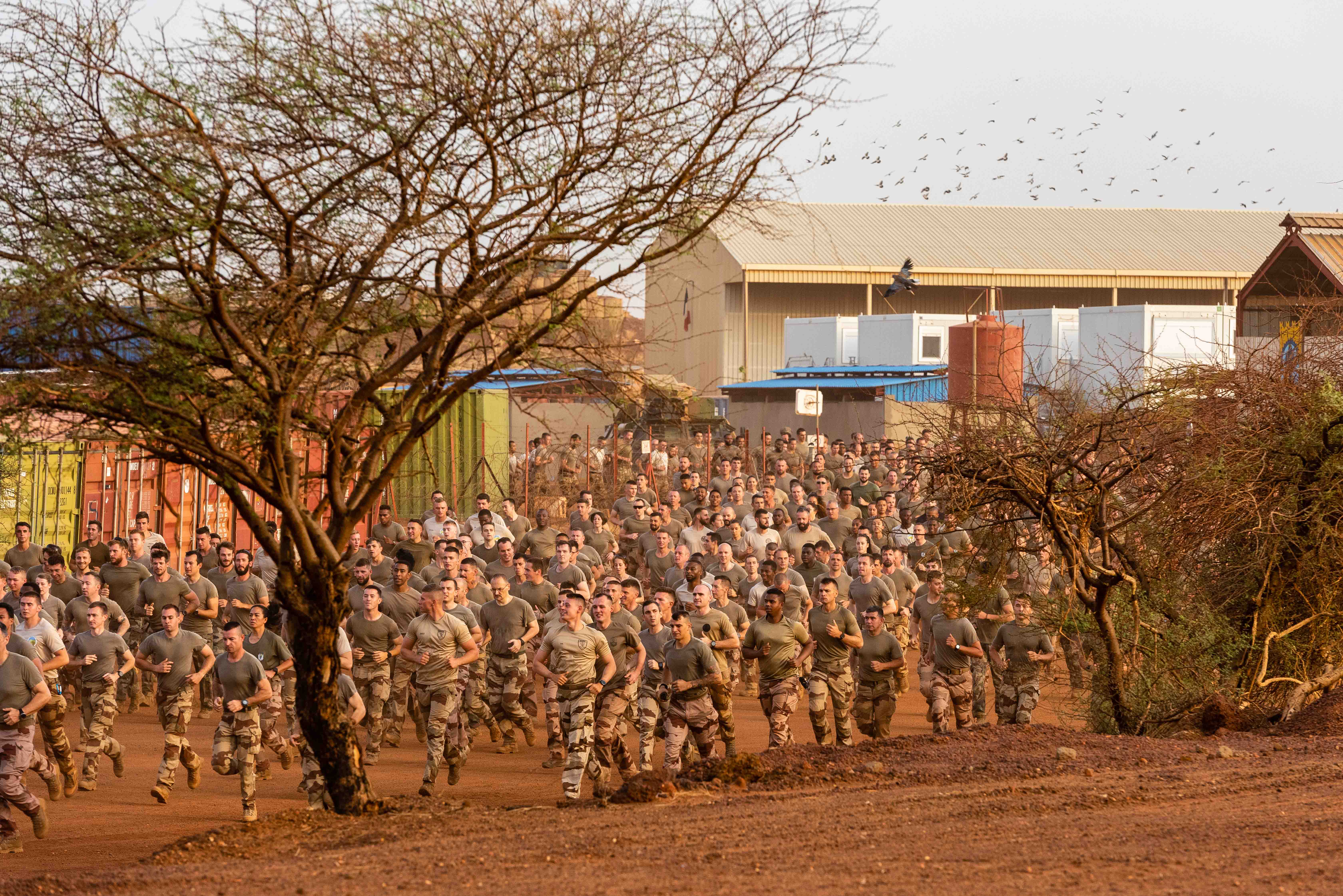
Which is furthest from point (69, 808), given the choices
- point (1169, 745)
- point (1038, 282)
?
point (1038, 282)

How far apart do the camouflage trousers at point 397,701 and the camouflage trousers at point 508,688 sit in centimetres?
86

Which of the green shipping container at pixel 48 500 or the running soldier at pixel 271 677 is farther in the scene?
the green shipping container at pixel 48 500

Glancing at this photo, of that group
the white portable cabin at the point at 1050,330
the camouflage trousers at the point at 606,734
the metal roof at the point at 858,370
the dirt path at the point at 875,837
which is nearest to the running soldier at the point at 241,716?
the dirt path at the point at 875,837

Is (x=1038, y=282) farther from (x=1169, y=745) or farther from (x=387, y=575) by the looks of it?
(x=1169, y=745)

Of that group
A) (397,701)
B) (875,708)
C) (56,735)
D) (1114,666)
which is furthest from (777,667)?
(56,735)

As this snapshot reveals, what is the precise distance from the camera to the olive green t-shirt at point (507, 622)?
1608cm

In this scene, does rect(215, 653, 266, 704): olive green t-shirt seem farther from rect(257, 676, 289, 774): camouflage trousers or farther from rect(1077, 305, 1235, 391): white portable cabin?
rect(1077, 305, 1235, 391): white portable cabin

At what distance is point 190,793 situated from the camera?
1418 centimetres

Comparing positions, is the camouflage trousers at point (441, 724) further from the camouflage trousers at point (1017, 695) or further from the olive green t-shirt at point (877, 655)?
the camouflage trousers at point (1017, 695)

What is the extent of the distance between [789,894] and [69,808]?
26.5 feet

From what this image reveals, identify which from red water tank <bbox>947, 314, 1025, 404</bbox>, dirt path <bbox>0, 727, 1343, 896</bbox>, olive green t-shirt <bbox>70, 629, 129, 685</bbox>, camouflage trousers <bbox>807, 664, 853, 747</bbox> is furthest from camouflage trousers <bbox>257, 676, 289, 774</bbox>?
red water tank <bbox>947, 314, 1025, 404</bbox>

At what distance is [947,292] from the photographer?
53625 mm

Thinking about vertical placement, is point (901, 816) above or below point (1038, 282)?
below

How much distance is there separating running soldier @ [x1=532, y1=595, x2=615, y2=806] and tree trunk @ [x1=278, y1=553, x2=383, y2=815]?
85.2 inches
